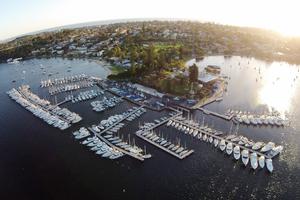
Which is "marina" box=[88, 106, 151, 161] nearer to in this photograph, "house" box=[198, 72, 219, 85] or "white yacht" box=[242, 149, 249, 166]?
"white yacht" box=[242, 149, 249, 166]

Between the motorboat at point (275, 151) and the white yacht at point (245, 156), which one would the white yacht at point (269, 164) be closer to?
the motorboat at point (275, 151)

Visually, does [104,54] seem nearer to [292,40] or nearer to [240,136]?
[240,136]

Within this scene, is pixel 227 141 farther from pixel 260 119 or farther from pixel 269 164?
pixel 260 119

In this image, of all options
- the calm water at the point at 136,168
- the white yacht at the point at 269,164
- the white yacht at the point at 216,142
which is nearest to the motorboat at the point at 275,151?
the calm water at the point at 136,168

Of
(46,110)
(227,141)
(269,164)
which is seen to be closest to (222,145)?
(227,141)

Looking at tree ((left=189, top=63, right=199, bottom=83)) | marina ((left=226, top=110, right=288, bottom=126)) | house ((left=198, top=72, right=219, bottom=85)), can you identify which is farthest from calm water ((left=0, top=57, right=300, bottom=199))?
tree ((left=189, top=63, right=199, bottom=83))

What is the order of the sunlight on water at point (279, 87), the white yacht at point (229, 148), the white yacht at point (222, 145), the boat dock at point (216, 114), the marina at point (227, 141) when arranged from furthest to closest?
1. the sunlight on water at point (279, 87)
2. the boat dock at point (216, 114)
3. the white yacht at point (222, 145)
4. the white yacht at point (229, 148)
5. the marina at point (227, 141)
